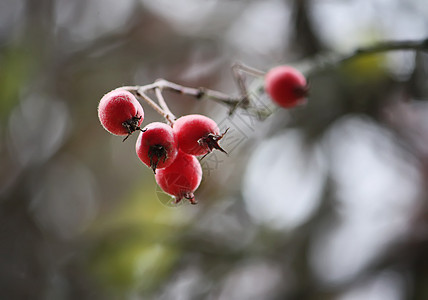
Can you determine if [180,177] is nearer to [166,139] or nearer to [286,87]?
[166,139]

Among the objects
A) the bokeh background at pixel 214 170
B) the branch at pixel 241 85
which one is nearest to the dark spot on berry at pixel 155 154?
the branch at pixel 241 85

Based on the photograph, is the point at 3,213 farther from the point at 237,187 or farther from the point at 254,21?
the point at 254,21

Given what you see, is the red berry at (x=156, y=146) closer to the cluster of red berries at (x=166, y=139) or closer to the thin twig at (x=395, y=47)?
the cluster of red berries at (x=166, y=139)

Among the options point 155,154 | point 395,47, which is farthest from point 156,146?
point 395,47

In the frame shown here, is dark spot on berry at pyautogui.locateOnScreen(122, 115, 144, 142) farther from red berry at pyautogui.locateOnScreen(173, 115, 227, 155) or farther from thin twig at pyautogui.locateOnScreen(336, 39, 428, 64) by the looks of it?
thin twig at pyautogui.locateOnScreen(336, 39, 428, 64)

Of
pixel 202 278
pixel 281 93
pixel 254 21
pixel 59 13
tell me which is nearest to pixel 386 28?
pixel 254 21

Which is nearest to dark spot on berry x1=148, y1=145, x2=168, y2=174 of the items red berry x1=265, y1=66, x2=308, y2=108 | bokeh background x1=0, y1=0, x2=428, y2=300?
red berry x1=265, y1=66, x2=308, y2=108
